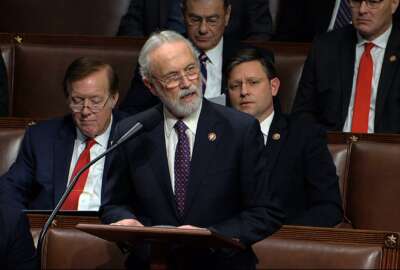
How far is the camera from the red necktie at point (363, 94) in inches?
125

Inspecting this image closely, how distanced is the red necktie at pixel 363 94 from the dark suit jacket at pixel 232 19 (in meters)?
0.55

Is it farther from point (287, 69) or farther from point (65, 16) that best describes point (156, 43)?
point (65, 16)

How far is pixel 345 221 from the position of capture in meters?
2.72

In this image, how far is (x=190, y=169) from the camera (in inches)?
84.3

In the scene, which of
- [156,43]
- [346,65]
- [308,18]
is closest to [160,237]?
[156,43]

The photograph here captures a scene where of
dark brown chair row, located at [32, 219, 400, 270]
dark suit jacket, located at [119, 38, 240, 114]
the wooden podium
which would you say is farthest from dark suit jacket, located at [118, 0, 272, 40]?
the wooden podium

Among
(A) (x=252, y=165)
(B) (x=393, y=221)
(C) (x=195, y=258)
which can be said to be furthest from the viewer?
(B) (x=393, y=221)

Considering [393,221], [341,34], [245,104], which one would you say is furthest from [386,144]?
[341,34]

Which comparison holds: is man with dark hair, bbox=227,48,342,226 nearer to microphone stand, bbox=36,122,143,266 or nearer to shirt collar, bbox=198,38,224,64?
shirt collar, bbox=198,38,224,64

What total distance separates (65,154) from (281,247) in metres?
0.94

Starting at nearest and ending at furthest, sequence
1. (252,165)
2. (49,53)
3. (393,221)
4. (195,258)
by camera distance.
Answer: (195,258) < (252,165) < (393,221) < (49,53)

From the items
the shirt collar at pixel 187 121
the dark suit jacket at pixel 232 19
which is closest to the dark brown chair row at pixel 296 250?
the shirt collar at pixel 187 121

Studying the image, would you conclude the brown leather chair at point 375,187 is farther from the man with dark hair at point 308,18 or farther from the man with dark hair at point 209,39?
the man with dark hair at point 308,18

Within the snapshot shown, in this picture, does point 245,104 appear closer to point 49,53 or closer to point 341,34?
point 341,34
